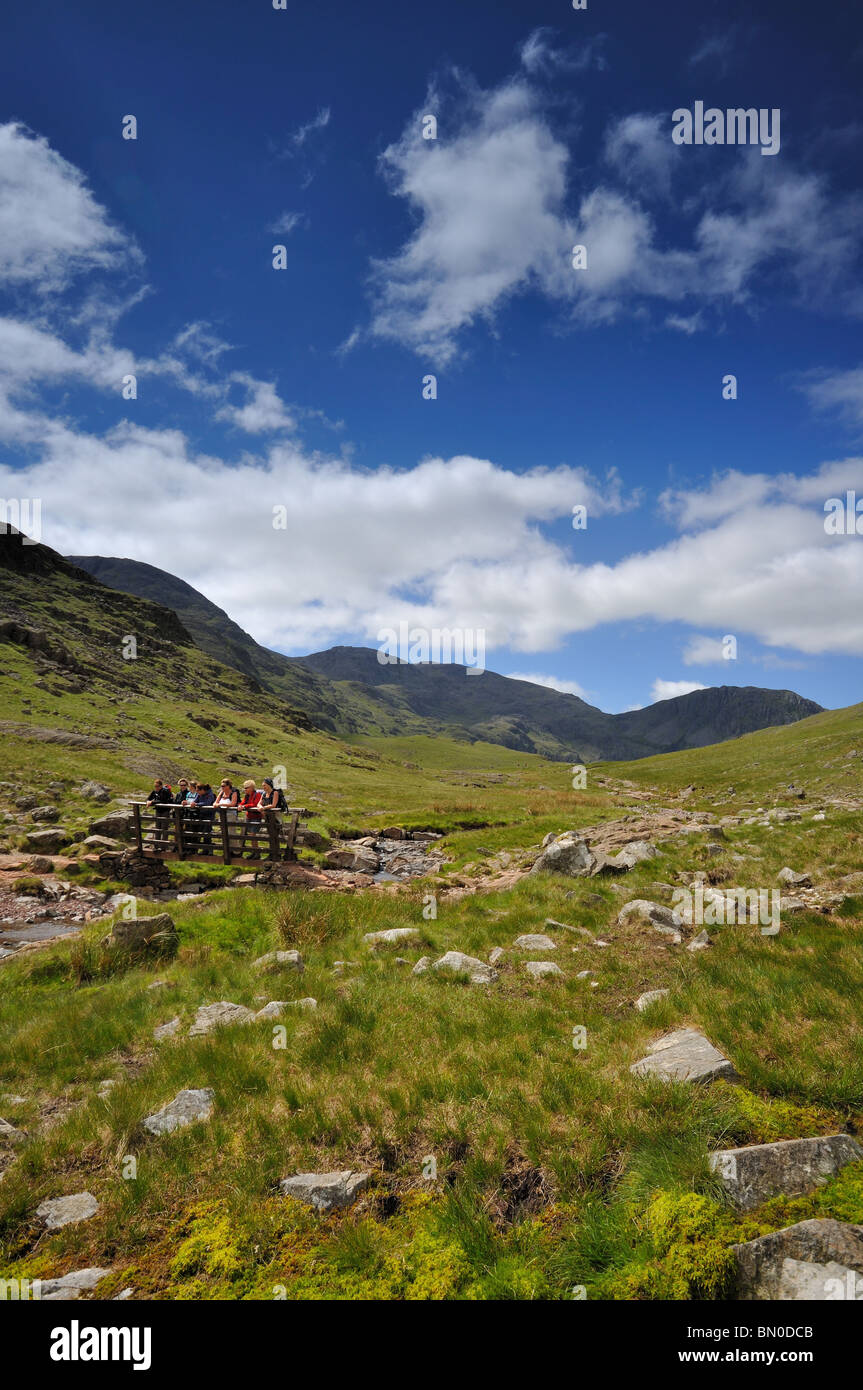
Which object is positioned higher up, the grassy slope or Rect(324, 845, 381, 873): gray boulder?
the grassy slope

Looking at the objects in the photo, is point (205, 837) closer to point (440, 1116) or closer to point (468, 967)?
point (468, 967)

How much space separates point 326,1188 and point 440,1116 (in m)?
1.48

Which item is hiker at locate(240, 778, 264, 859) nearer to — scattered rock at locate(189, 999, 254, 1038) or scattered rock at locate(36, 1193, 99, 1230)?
scattered rock at locate(189, 999, 254, 1038)

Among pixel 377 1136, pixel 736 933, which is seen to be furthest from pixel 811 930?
pixel 377 1136

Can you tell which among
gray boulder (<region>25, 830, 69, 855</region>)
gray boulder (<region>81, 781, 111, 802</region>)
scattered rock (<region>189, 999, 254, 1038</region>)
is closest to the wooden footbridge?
gray boulder (<region>25, 830, 69, 855</region>)

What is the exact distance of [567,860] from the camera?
63.9 ft

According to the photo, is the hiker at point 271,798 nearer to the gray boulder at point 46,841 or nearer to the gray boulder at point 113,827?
the gray boulder at point 113,827

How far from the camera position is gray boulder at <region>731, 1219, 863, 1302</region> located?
3.86 m

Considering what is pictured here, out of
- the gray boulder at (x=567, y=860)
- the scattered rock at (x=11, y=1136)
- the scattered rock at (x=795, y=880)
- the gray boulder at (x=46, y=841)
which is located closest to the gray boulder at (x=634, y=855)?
the gray boulder at (x=567, y=860)

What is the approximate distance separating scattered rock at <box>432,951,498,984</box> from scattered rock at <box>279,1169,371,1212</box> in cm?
516

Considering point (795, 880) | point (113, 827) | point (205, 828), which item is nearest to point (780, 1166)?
point (795, 880)
